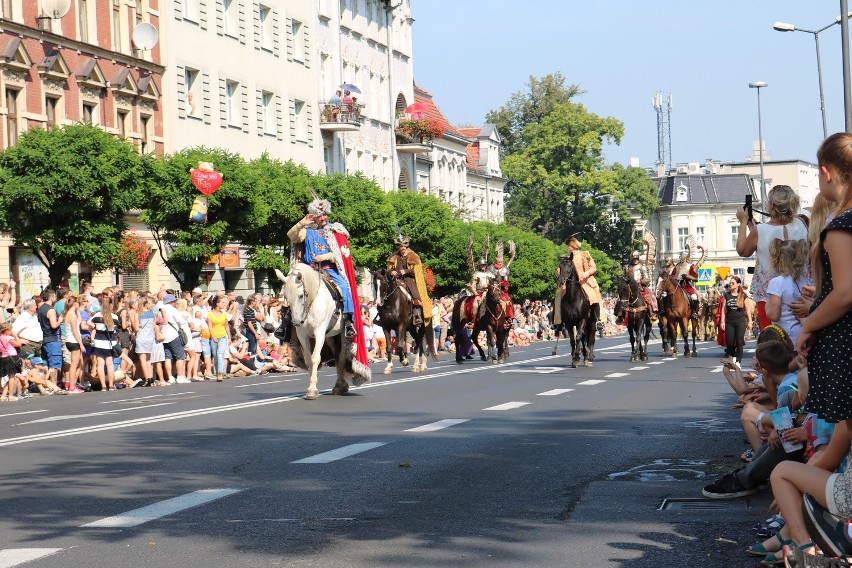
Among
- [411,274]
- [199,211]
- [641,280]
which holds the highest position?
[199,211]

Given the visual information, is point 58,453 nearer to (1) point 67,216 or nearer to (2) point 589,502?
(2) point 589,502

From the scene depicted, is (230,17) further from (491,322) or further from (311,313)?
(311,313)

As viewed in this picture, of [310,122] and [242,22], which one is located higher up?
[242,22]

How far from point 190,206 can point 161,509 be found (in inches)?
1286

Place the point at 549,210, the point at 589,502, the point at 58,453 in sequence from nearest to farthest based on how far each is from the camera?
the point at 589,502 → the point at 58,453 → the point at 549,210

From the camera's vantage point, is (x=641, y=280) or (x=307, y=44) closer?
(x=641, y=280)

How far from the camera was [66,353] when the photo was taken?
27531 millimetres

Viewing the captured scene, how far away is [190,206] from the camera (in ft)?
137

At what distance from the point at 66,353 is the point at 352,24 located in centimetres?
4911

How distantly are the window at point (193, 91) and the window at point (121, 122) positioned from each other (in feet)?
17.1

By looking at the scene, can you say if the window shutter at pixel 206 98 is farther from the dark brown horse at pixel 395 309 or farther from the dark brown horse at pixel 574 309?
the dark brown horse at pixel 574 309

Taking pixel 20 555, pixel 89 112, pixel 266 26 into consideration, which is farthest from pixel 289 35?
pixel 20 555

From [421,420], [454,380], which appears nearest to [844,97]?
[454,380]

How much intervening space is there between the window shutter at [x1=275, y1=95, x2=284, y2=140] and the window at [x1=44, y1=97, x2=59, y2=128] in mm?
19715
